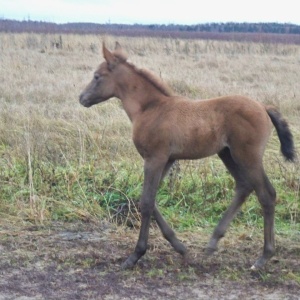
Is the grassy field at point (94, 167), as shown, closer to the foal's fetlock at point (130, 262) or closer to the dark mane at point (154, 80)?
the foal's fetlock at point (130, 262)

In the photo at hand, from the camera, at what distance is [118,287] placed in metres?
4.89

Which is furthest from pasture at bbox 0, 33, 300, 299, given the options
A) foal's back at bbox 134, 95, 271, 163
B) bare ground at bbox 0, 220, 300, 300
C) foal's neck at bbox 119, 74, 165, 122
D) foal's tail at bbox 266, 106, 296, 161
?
foal's neck at bbox 119, 74, 165, 122

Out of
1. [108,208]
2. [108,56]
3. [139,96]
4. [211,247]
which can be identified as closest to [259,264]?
[211,247]

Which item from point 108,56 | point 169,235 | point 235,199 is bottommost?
point 169,235

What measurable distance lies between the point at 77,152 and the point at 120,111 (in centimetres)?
280

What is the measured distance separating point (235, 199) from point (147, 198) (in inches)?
34.0

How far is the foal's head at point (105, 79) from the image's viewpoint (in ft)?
18.2

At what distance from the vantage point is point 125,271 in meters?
5.22

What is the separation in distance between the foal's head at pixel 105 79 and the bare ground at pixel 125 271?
4.32 ft

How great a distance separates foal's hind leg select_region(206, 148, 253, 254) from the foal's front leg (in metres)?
0.59

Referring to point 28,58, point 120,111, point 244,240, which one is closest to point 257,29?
point 28,58

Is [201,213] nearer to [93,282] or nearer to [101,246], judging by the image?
[101,246]

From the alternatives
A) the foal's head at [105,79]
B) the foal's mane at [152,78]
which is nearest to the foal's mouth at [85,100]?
the foal's head at [105,79]

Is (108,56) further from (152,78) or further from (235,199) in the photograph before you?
(235,199)
